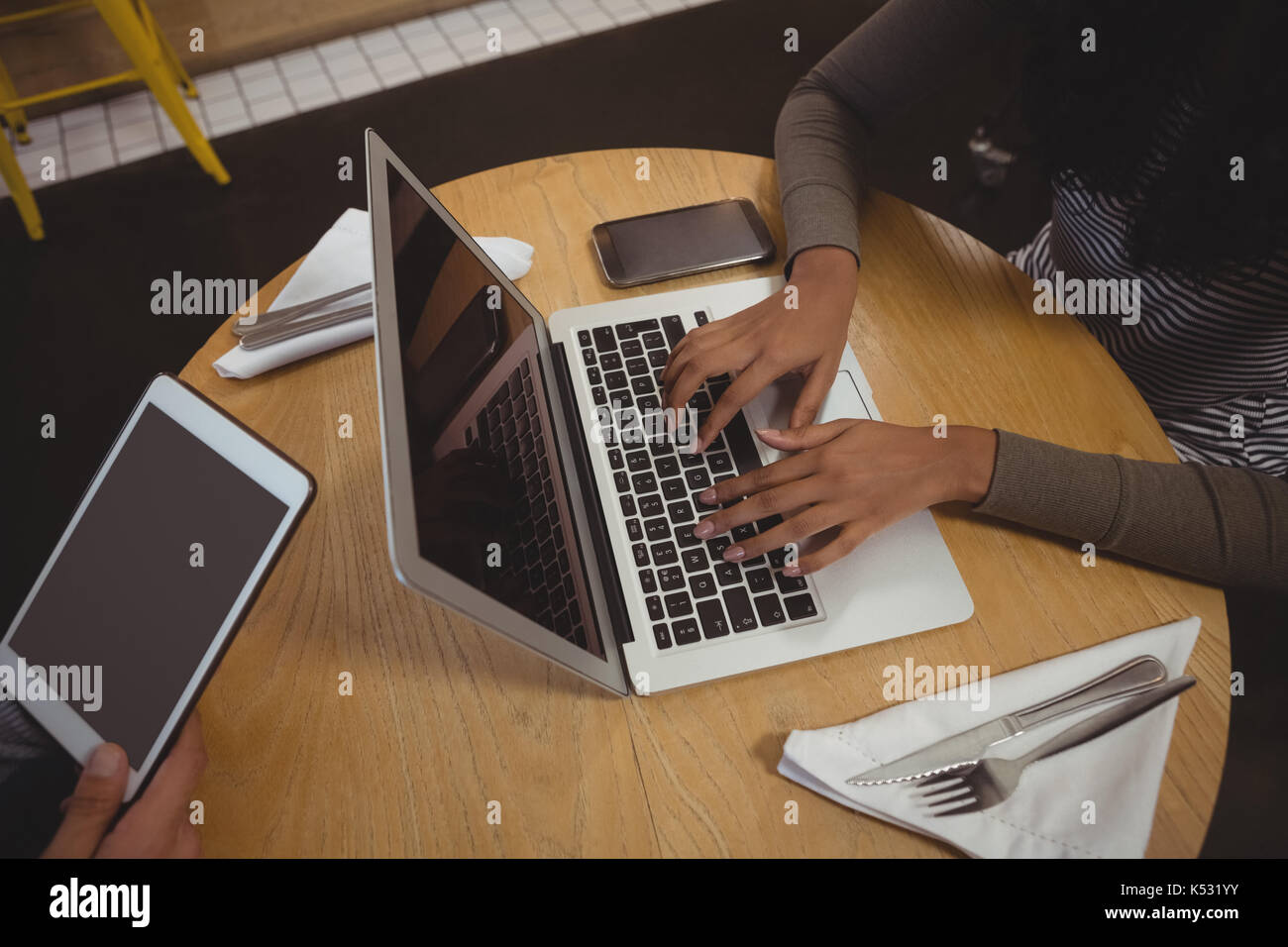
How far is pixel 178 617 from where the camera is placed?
1.94ft

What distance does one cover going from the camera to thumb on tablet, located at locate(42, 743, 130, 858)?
574 mm

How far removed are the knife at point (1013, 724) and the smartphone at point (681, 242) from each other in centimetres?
56

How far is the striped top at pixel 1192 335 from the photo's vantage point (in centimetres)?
77

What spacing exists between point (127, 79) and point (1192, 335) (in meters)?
2.44

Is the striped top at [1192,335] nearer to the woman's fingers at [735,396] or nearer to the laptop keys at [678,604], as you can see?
the woman's fingers at [735,396]

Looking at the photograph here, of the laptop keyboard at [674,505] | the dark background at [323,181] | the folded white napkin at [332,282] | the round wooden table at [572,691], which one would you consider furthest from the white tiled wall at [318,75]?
the laptop keyboard at [674,505]

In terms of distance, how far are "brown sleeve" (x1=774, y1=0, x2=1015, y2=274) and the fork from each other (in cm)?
53

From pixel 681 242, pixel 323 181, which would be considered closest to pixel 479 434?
pixel 681 242

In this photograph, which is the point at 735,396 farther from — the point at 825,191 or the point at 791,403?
the point at 825,191

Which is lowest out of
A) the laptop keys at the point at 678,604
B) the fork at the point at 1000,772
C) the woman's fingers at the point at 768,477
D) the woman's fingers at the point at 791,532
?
the fork at the point at 1000,772

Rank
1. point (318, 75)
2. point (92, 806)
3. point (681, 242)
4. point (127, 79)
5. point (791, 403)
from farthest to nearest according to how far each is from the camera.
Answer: point (318, 75), point (127, 79), point (681, 242), point (791, 403), point (92, 806)

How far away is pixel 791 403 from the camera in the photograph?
792mm
